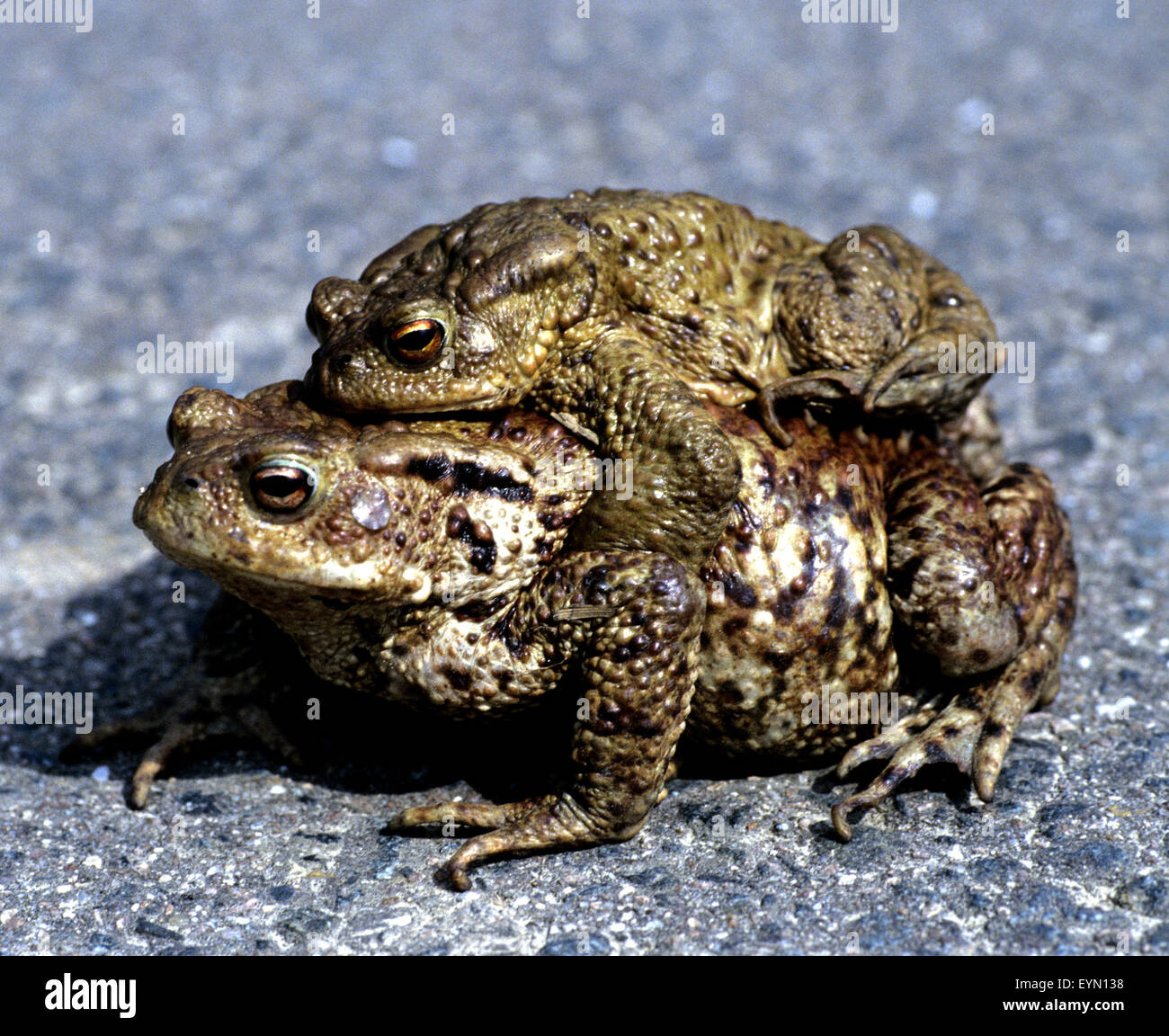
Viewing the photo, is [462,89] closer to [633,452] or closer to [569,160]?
[569,160]

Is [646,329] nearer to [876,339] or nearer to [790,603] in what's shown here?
[876,339]

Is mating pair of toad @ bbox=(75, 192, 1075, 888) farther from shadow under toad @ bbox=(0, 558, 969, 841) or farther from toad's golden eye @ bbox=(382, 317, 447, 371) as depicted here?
shadow under toad @ bbox=(0, 558, 969, 841)

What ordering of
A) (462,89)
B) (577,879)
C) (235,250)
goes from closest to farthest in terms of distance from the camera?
(577,879)
(235,250)
(462,89)

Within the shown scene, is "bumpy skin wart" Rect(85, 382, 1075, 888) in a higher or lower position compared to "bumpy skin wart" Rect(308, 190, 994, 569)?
lower

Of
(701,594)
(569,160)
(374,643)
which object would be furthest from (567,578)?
(569,160)

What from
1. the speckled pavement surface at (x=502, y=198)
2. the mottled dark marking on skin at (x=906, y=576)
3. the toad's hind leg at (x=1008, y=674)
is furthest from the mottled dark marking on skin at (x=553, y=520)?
the toad's hind leg at (x=1008, y=674)

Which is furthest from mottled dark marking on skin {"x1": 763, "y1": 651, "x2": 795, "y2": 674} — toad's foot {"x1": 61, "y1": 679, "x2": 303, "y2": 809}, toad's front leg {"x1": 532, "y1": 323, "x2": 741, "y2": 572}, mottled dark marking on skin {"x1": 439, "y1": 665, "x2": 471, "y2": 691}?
toad's foot {"x1": 61, "y1": 679, "x2": 303, "y2": 809}

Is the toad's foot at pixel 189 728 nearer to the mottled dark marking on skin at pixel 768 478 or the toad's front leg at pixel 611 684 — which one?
the toad's front leg at pixel 611 684
